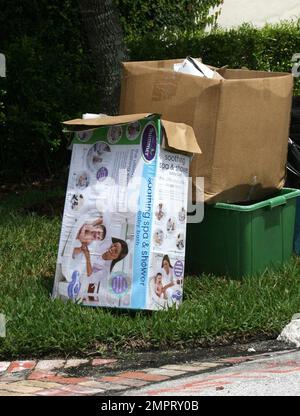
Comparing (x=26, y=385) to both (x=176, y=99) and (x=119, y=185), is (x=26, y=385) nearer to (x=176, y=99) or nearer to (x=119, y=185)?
(x=119, y=185)

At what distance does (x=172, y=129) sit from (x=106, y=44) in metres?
3.28

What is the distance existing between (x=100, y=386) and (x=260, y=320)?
1.19 meters

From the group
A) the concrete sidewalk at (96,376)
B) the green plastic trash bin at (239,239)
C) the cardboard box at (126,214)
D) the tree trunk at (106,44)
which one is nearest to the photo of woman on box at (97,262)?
the cardboard box at (126,214)

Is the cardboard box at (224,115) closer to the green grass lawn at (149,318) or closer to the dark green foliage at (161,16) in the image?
the green grass lawn at (149,318)

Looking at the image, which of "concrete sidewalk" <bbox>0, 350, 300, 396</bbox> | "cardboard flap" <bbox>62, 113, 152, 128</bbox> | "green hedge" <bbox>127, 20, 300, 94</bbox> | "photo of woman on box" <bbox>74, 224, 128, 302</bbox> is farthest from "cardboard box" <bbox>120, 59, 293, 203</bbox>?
"green hedge" <bbox>127, 20, 300, 94</bbox>

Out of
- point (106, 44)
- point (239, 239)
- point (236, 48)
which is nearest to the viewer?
point (239, 239)

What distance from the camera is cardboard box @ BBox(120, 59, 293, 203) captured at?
5574 millimetres

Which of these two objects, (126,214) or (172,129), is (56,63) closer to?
(172,129)

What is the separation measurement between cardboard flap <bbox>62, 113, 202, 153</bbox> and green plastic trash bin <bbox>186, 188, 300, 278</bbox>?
0.62m

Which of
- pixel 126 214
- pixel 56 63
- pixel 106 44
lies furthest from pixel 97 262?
pixel 56 63

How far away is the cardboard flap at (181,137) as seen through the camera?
17.0 feet

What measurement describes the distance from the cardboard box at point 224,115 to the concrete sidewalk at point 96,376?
4.48 feet

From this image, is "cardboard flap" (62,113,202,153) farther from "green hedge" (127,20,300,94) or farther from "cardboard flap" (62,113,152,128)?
"green hedge" (127,20,300,94)

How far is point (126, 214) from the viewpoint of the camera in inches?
204
